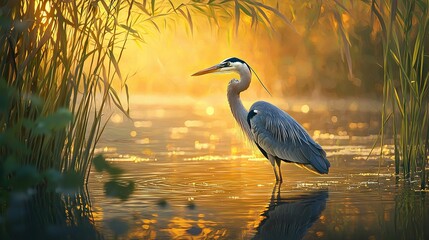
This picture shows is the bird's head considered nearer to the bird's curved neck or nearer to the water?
the bird's curved neck

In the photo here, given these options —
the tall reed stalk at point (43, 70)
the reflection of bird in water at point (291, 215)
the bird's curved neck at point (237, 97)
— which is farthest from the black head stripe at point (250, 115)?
the tall reed stalk at point (43, 70)

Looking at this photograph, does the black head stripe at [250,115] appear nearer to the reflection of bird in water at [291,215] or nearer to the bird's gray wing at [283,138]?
the bird's gray wing at [283,138]

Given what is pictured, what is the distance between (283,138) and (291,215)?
2515mm

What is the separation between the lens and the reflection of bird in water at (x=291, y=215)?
5.05 m

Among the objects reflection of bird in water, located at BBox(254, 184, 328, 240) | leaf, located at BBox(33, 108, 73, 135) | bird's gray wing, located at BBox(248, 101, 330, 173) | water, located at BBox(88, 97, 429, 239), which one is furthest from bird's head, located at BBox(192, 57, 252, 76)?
leaf, located at BBox(33, 108, 73, 135)

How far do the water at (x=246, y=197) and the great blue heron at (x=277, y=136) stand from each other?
0.48 feet

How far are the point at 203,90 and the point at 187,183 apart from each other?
85.2ft

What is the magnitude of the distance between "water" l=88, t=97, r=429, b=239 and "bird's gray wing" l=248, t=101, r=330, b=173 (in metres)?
0.17

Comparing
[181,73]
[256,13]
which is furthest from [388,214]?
[181,73]

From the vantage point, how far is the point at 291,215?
575 cm

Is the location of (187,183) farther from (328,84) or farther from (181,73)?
(181,73)

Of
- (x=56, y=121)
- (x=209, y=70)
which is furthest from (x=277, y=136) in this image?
(x=56, y=121)

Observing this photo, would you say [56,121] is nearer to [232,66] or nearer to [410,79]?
[410,79]

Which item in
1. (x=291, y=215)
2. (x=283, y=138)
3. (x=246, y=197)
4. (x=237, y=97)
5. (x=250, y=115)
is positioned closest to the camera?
(x=291, y=215)
